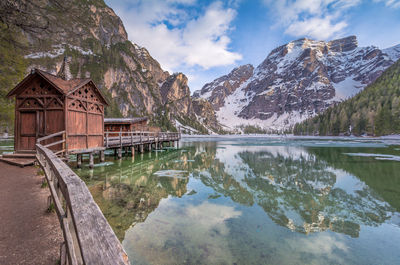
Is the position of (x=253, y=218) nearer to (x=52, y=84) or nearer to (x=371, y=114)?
(x=52, y=84)

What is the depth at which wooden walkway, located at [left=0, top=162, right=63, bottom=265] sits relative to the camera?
155 inches

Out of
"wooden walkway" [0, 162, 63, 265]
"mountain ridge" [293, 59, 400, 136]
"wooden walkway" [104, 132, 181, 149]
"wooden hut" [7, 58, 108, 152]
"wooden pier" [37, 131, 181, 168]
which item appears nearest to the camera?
"wooden walkway" [0, 162, 63, 265]

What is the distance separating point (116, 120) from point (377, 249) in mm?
33265

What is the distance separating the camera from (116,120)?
3297 centimetres

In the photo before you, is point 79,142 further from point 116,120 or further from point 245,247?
point 116,120

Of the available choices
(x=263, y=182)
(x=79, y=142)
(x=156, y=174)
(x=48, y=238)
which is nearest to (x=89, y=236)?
(x=48, y=238)

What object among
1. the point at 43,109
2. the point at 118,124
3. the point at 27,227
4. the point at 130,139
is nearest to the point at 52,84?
the point at 43,109

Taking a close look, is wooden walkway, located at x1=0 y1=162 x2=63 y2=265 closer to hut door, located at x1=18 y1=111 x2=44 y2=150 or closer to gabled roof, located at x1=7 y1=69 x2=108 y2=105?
hut door, located at x1=18 y1=111 x2=44 y2=150

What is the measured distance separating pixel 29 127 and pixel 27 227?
1330cm

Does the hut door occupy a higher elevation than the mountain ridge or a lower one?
lower

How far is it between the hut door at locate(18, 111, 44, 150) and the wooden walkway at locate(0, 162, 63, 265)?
26.0ft

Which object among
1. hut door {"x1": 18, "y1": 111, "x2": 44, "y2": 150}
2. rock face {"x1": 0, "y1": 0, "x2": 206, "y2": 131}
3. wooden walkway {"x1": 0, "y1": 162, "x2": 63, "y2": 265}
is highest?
rock face {"x1": 0, "y1": 0, "x2": 206, "y2": 131}

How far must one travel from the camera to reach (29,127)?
15031mm

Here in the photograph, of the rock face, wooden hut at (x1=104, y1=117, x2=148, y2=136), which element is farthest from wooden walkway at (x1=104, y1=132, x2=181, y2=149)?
the rock face
